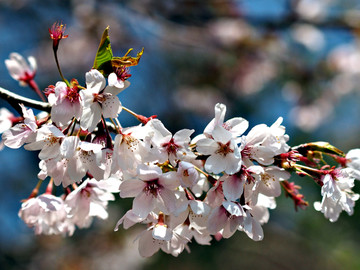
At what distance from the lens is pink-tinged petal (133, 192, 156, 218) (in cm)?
81

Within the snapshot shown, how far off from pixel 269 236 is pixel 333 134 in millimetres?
2569

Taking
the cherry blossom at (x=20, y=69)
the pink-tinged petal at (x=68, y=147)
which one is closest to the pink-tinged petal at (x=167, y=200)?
the pink-tinged petal at (x=68, y=147)

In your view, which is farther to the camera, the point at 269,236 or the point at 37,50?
the point at 269,236

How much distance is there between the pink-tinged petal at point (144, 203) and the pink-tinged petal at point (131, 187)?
1cm

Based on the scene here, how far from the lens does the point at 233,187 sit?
2.56ft

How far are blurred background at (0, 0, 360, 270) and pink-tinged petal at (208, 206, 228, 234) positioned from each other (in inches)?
110

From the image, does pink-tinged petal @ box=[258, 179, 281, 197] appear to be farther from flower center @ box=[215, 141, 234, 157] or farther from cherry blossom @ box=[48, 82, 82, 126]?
cherry blossom @ box=[48, 82, 82, 126]

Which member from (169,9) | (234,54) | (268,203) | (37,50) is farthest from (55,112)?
(37,50)

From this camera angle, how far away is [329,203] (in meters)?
0.86

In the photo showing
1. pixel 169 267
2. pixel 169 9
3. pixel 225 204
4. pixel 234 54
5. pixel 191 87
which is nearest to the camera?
pixel 225 204

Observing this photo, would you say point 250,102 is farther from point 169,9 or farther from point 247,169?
point 247,169

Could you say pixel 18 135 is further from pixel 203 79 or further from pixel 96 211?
pixel 203 79

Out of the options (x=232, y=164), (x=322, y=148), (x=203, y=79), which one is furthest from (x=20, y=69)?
(x=203, y=79)

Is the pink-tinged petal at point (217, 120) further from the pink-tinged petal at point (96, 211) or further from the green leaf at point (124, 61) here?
the pink-tinged petal at point (96, 211)
